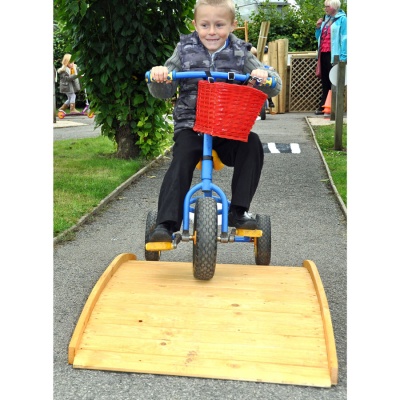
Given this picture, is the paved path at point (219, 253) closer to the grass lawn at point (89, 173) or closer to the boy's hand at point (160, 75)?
the grass lawn at point (89, 173)

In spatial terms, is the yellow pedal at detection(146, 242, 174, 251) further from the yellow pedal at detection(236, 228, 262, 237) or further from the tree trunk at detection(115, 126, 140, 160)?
the tree trunk at detection(115, 126, 140, 160)

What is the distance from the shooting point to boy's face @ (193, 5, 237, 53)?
14.1ft

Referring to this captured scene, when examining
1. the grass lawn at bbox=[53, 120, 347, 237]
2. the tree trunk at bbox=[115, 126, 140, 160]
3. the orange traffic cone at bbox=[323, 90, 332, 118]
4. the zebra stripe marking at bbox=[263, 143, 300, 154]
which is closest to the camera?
the grass lawn at bbox=[53, 120, 347, 237]

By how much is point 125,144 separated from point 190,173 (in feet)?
18.3

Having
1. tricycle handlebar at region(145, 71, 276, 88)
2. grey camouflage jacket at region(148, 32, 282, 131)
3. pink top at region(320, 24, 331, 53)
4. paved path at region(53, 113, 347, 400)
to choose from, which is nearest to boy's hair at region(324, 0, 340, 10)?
pink top at region(320, 24, 331, 53)

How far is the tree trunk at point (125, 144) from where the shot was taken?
387 inches

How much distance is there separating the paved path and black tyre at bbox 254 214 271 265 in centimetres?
41

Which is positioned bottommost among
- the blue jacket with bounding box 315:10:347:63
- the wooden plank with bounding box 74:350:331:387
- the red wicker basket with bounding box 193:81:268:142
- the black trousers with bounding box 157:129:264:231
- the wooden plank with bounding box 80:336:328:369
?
the wooden plank with bounding box 74:350:331:387

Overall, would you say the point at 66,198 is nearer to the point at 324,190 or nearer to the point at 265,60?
the point at 324,190

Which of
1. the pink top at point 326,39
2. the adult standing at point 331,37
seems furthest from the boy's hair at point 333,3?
the pink top at point 326,39

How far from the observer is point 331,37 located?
12.9m

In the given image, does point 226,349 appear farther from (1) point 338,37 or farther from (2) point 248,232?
(1) point 338,37

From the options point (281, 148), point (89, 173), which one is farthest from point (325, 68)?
point (89, 173)

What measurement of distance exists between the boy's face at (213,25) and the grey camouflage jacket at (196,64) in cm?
9
